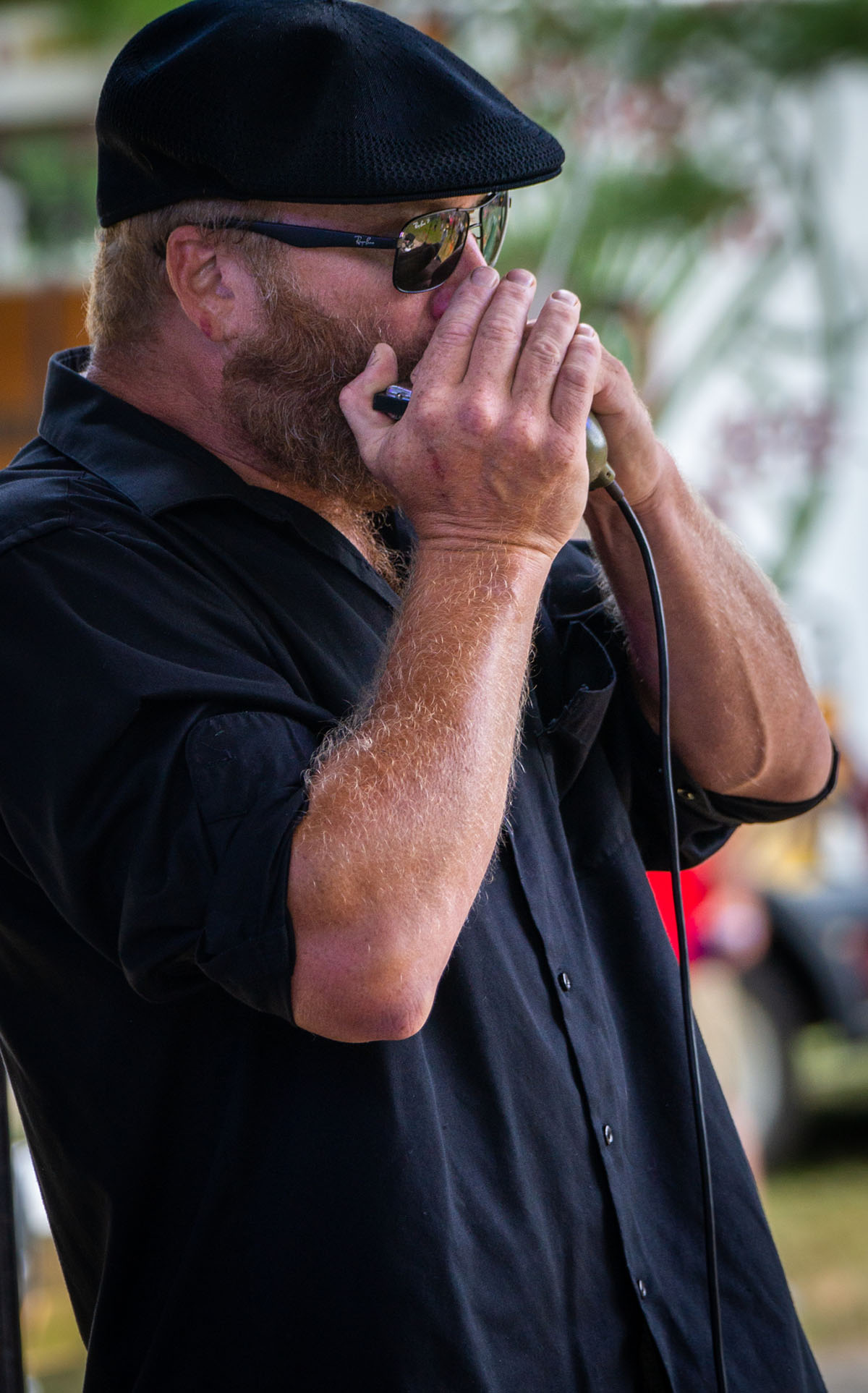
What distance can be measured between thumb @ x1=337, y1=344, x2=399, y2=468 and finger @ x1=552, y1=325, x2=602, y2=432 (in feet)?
0.56

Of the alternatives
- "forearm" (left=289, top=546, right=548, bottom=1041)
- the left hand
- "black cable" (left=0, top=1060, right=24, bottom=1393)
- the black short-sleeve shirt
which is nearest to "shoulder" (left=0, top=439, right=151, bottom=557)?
the black short-sleeve shirt

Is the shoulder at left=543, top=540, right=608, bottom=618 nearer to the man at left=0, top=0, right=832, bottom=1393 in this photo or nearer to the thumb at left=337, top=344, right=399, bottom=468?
the man at left=0, top=0, right=832, bottom=1393

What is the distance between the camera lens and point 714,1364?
1.45 m

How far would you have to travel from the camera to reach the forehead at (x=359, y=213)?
1420 millimetres

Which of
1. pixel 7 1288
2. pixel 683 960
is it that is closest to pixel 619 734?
pixel 683 960

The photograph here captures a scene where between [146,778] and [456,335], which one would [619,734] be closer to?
[456,335]

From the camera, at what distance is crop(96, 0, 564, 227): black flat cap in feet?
4.44

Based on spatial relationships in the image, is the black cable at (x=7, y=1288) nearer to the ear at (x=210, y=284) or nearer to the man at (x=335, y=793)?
the man at (x=335, y=793)

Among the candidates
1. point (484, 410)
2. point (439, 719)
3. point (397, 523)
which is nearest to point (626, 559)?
point (397, 523)

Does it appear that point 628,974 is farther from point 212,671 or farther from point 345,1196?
point 212,671

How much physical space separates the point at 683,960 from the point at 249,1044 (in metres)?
0.47

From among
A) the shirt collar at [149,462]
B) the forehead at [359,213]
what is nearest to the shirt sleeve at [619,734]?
the shirt collar at [149,462]

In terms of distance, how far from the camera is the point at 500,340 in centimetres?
133

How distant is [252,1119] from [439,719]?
407 millimetres
